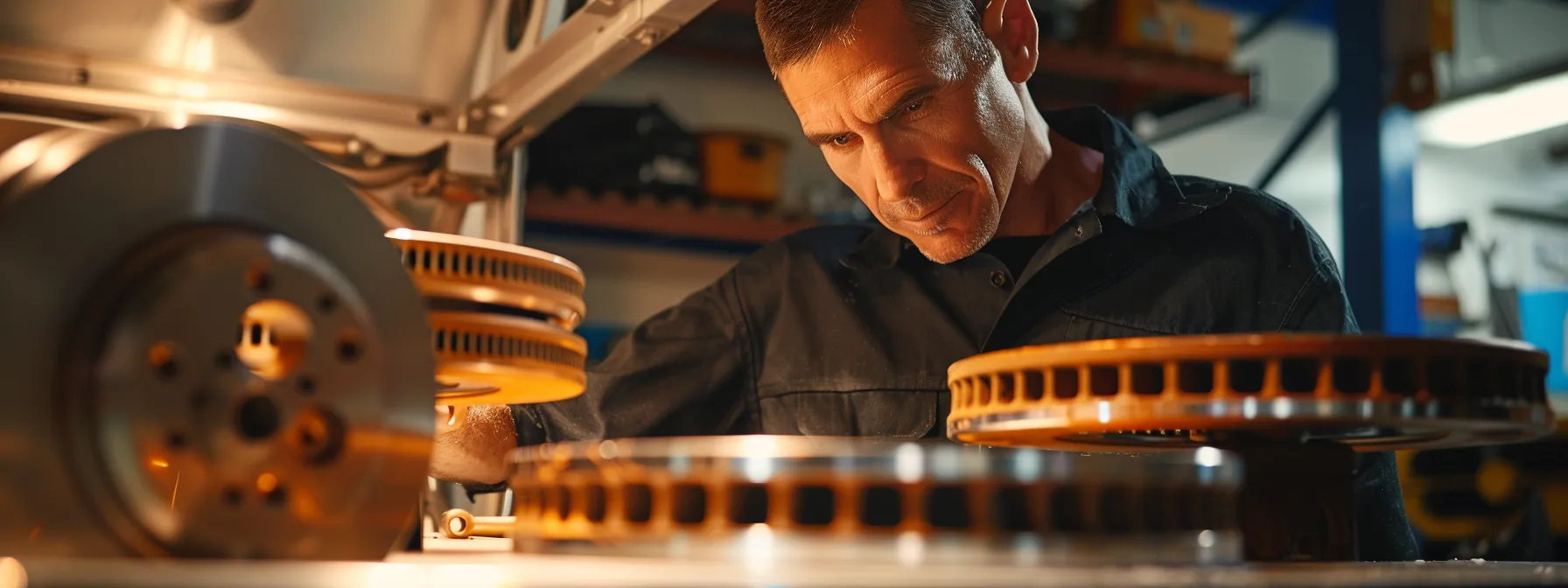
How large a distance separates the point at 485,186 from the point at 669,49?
216 cm

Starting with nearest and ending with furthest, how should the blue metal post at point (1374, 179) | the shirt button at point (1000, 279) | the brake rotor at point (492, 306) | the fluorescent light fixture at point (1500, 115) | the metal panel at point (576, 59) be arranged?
the brake rotor at point (492, 306) → the metal panel at point (576, 59) → the shirt button at point (1000, 279) → the blue metal post at point (1374, 179) → the fluorescent light fixture at point (1500, 115)

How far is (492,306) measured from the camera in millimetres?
758

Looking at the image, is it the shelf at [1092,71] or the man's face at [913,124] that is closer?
the man's face at [913,124]

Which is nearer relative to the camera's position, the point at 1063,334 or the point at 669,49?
the point at 1063,334

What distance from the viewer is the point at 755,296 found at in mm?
1755

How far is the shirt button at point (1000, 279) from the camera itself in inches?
63.5

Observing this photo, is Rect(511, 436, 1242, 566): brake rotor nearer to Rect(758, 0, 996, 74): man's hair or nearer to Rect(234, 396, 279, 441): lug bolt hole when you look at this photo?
Rect(234, 396, 279, 441): lug bolt hole

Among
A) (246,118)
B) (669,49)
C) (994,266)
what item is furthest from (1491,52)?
(246,118)

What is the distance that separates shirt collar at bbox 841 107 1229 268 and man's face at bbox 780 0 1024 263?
4.7 inches

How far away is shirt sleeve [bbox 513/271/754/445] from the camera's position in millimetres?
1542

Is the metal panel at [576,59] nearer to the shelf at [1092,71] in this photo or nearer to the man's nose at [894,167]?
the man's nose at [894,167]

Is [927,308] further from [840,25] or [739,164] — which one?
[739,164]

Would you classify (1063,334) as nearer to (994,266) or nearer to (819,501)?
(994,266)

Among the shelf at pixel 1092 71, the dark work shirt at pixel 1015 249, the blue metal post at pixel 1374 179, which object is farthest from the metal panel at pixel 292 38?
the blue metal post at pixel 1374 179
